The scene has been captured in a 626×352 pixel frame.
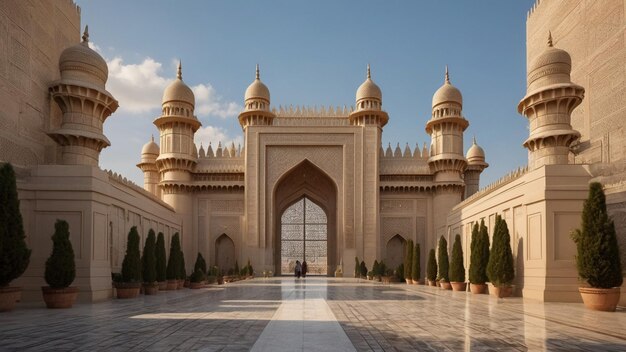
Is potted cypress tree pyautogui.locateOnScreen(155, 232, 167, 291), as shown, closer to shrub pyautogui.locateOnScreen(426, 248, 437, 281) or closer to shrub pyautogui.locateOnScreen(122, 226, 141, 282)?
shrub pyautogui.locateOnScreen(122, 226, 141, 282)

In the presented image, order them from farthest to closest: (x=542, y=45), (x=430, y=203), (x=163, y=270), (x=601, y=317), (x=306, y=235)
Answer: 1. (x=306, y=235)
2. (x=430, y=203)
3. (x=542, y=45)
4. (x=163, y=270)
5. (x=601, y=317)

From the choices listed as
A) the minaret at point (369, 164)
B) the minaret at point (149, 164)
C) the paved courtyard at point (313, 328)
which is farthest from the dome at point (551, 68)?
the minaret at point (149, 164)

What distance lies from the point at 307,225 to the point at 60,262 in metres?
23.2

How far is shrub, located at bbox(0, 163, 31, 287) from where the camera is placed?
10.1 meters

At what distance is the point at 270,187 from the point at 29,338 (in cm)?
2312

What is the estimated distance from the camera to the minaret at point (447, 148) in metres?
28.4

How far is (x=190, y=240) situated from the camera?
29.8m

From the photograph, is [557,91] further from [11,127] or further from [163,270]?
[11,127]

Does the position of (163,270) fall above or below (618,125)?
below

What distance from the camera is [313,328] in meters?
7.38

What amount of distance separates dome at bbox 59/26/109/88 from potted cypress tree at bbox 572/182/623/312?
12.6 meters

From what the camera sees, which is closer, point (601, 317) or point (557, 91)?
point (601, 317)

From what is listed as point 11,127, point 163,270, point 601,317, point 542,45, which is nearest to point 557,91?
point 542,45

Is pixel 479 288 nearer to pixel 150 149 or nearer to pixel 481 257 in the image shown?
pixel 481 257
